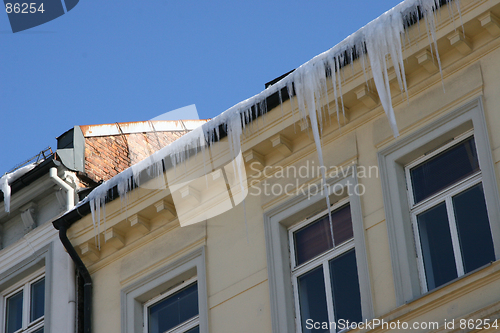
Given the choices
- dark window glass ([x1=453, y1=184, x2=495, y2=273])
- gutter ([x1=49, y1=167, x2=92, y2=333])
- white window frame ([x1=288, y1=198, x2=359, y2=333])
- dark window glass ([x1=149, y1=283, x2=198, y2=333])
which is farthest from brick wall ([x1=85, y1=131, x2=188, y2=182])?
dark window glass ([x1=453, y1=184, x2=495, y2=273])

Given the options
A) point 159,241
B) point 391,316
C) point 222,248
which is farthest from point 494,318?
point 159,241

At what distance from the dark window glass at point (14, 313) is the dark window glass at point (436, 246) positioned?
6.06 meters

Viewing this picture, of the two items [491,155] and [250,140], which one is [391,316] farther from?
[250,140]

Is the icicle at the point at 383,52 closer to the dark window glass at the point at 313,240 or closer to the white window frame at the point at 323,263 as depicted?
the white window frame at the point at 323,263

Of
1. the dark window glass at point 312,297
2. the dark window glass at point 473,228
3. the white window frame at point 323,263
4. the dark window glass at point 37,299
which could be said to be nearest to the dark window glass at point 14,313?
the dark window glass at point 37,299

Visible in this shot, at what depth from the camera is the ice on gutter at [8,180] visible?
42.3ft

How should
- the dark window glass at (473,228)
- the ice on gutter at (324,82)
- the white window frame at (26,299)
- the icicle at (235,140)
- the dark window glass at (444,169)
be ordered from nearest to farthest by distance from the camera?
the dark window glass at (473,228) < the dark window glass at (444,169) < the ice on gutter at (324,82) < the icicle at (235,140) < the white window frame at (26,299)

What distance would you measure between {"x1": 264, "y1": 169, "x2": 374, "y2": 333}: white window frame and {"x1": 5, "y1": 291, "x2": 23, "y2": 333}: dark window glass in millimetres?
4244

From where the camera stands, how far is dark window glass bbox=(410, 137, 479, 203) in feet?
29.6

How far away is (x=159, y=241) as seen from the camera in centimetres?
1127

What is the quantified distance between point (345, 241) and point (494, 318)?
2277 millimetres

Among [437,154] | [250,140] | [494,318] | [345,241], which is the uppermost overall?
[250,140]

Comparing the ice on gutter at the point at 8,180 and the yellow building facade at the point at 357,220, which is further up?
the ice on gutter at the point at 8,180

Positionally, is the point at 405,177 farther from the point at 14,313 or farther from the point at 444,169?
the point at 14,313
